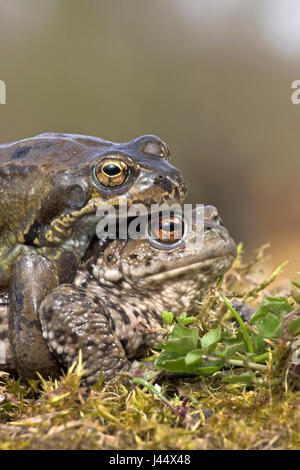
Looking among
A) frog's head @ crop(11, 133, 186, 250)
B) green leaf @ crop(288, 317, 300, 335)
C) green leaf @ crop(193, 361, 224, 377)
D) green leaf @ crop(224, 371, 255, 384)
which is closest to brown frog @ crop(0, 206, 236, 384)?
frog's head @ crop(11, 133, 186, 250)

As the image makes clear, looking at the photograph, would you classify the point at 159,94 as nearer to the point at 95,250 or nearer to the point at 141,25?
the point at 141,25

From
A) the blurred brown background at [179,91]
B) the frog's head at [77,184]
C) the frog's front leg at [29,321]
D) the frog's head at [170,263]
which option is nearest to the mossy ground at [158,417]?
the frog's front leg at [29,321]

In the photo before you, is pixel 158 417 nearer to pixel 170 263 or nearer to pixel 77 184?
pixel 170 263

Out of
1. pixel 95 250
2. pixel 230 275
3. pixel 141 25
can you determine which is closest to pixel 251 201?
pixel 141 25

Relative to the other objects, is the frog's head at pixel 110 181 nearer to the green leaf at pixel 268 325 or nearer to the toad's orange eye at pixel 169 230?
the toad's orange eye at pixel 169 230

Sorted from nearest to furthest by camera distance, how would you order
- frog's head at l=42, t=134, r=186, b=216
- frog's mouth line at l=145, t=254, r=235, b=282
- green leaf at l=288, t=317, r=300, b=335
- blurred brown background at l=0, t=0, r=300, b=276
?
green leaf at l=288, t=317, r=300, b=335 < frog's head at l=42, t=134, r=186, b=216 < frog's mouth line at l=145, t=254, r=235, b=282 < blurred brown background at l=0, t=0, r=300, b=276

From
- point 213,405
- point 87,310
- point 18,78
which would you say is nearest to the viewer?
point 213,405

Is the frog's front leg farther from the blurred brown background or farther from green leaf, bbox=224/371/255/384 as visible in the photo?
the blurred brown background
